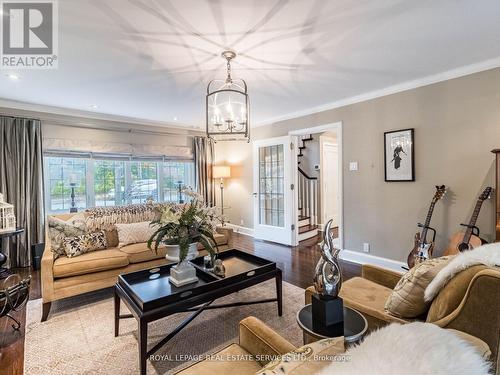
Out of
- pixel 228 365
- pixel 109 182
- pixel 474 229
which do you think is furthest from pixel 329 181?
pixel 228 365

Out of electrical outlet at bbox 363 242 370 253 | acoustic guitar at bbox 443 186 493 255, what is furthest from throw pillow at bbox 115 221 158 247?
acoustic guitar at bbox 443 186 493 255

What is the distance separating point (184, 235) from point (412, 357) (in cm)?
164

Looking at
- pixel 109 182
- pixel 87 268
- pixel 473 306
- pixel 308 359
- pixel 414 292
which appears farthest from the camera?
pixel 109 182

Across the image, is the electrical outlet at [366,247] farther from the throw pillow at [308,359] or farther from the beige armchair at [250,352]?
the throw pillow at [308,359]

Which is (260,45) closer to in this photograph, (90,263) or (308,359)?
(308,359)

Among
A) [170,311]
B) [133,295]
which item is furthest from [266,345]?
[133,295]

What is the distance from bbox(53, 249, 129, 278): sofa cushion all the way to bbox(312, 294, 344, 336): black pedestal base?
2453 millimetres

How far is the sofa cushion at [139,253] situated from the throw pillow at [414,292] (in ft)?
8.32

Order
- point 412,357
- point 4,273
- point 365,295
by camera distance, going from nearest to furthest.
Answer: point 412,357 → point 365,295 → point 4,273

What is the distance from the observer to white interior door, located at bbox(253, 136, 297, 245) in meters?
4.98

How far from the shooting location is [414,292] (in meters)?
1.36

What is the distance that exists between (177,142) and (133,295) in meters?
4.32

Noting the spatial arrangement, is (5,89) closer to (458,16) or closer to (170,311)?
(170,311)

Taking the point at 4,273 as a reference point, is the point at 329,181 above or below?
above
